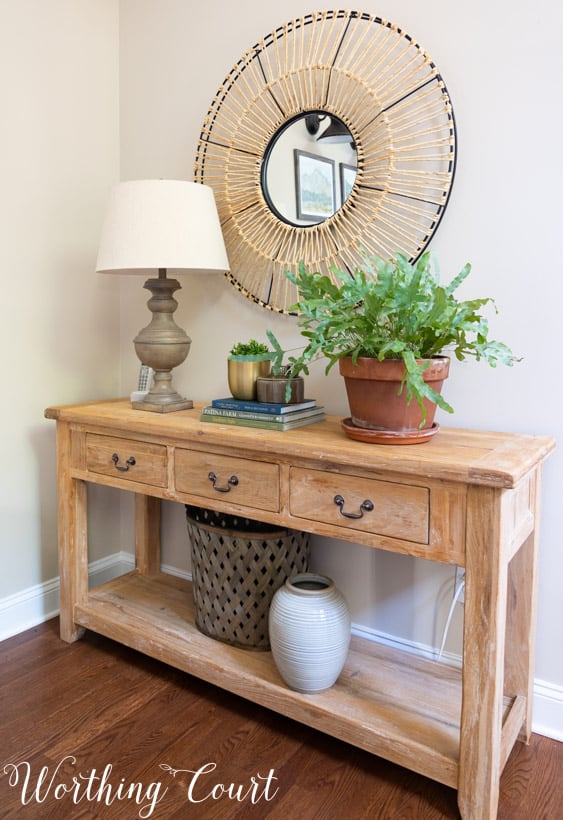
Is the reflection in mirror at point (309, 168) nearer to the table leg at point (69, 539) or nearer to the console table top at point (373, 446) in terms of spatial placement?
the console table top at point (373, 446)

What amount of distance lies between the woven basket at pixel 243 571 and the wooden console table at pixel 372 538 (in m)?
0.06

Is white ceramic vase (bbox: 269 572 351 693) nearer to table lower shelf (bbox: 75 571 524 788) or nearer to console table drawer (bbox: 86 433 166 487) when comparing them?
table lower shelf (bbox: 75 571 524 788)

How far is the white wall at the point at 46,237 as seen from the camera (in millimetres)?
2008

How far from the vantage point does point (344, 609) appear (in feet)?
5.10

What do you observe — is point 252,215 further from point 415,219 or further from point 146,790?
point 146,790

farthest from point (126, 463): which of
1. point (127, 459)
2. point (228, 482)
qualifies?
point (228, 482)

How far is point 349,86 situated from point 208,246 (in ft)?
1.97

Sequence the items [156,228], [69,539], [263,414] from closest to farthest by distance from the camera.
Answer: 1. [263,414]
2. [156,228]
3. [69,539]

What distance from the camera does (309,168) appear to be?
1812 millimetres

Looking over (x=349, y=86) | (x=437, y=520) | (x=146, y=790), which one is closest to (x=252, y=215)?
(x=349, y=86)

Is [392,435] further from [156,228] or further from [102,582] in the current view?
[102,582]

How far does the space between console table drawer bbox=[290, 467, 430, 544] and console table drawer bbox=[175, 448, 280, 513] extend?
68 millimetres

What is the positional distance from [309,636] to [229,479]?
43 cm

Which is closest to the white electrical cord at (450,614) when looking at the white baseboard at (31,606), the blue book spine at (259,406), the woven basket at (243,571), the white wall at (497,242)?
the white wall at (497,242)
